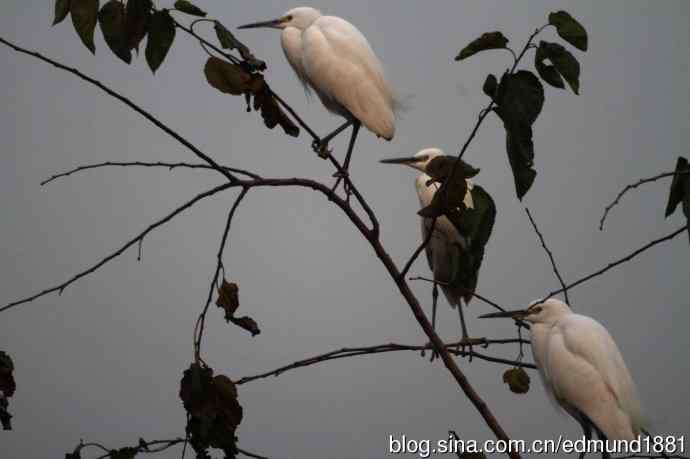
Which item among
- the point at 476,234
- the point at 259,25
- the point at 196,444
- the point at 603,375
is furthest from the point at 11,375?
the point at 259,25

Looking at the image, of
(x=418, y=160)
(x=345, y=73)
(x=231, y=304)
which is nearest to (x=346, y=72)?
(x=345, y=73)

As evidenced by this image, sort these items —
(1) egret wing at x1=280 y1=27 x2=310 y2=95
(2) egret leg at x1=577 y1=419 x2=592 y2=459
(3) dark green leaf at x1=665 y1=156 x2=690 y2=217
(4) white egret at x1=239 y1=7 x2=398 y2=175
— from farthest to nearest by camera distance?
(1) egret wing at x1=280 y1=27 x2=310 y2=95 → (4) white egret at x1=239 y1=7 x2=398 y2=175 → (2) egret leg at x1=577 y1=419 x2=592 y2=459 → (3) dark green leaf at x1=665 y1=156 x2=690 y2=217

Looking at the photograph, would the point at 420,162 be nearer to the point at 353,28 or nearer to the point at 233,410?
the point at 353,28

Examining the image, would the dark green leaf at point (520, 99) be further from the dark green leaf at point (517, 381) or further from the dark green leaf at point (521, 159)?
the dark green leaf at point (517, 381)

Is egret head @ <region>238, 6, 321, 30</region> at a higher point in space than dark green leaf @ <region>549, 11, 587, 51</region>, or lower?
higher

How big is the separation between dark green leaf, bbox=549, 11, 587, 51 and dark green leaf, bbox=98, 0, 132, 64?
37cm

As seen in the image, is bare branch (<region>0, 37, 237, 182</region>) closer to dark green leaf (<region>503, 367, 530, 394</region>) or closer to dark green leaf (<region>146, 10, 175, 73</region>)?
dark green leaf (<region>146, 10, 175, 73</region>)

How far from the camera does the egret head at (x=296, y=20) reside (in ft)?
5.55

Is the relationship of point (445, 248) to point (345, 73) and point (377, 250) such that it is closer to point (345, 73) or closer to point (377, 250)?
point (345, 73)

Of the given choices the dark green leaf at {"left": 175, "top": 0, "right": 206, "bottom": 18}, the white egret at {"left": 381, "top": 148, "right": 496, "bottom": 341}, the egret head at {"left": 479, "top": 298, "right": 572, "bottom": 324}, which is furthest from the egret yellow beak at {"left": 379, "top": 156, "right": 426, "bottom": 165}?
the dark green leaf at {"left": 175, "top": 0, "right": 206, "bottom": 18}

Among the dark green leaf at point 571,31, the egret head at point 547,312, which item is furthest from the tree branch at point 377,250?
the egret head at point 547,312

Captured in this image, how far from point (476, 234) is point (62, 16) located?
1.38 feet

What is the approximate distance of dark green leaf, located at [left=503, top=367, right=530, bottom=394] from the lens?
40.4 inches

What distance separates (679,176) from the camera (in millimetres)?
712
